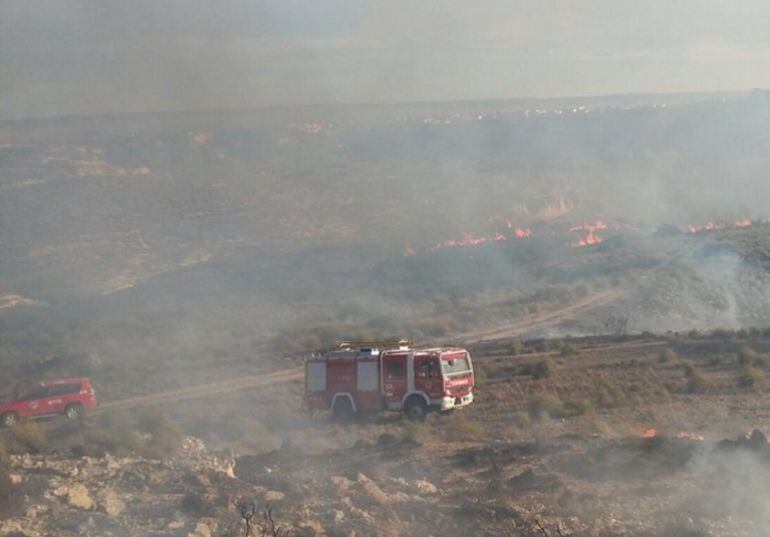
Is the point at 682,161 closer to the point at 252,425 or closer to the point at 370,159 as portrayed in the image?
the point at 370,159

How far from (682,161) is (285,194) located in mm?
53785

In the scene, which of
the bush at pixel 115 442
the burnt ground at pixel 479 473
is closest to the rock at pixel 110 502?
the burnt ground at pixel 479 473

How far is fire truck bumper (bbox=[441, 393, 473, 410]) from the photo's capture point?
23125 millimetres

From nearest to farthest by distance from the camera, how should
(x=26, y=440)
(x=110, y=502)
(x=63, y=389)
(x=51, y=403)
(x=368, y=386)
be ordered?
(x=110, y=502)
(x=26, y=440)
(x=368, y=386)
(x=51, y=403)
(x=63, y=389)

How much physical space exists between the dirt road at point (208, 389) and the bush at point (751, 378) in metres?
15.1

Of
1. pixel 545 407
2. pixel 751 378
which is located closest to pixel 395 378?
pixel 545 407

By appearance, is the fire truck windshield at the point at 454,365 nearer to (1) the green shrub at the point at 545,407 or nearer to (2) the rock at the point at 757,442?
(1) the green shrub at the point at 545,407

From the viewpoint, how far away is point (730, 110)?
132 metres

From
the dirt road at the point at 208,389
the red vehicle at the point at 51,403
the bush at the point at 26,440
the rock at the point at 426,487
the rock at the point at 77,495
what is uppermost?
the rock at the point at 77,495

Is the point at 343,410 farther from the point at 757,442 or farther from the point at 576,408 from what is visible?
the point at 757,442

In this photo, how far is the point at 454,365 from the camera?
23.7 metres

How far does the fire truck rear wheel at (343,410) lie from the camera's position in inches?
958

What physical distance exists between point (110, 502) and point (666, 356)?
21898 millimetres

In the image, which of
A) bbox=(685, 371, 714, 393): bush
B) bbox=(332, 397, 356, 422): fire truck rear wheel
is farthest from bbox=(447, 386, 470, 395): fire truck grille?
bbox=(685, 371, 714, 393): bush
